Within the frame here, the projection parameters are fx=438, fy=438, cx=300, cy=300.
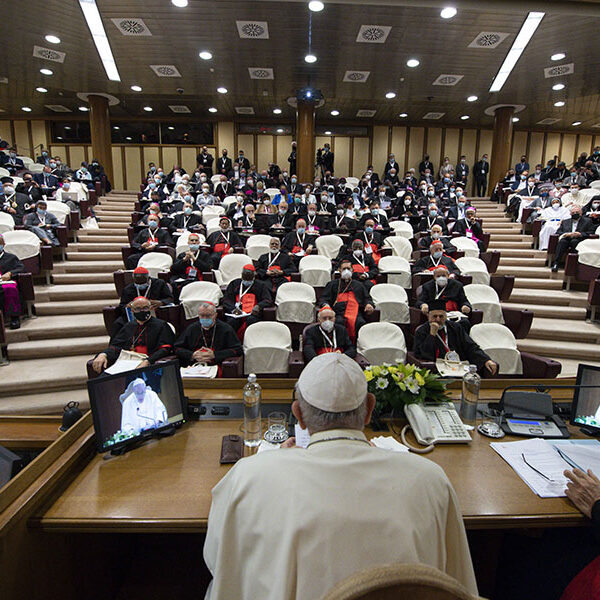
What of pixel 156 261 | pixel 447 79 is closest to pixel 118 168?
pixel 156 261

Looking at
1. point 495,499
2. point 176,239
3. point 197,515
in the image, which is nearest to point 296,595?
point 197,515

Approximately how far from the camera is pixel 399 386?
227cm

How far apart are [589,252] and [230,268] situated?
5.73 m

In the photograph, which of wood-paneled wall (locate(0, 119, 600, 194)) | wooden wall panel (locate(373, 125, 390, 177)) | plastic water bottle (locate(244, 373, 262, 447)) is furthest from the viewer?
wooden wall panel (locate(373, 125, 390, 177))

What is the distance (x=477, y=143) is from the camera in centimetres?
1791

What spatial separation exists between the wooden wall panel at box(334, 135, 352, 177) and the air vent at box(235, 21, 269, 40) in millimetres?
8843

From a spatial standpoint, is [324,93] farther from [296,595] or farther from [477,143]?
[296,595]

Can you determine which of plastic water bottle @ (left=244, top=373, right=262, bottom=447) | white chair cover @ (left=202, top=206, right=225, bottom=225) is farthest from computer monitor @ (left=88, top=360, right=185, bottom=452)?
white chair cover @ (left=202, top=206, right=225, bottom=225)

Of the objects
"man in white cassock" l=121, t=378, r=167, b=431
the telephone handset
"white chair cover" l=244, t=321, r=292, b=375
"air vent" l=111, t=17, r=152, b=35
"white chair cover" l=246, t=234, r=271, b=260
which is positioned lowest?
"white chair cover" l=244, t=321, r=292, b=375

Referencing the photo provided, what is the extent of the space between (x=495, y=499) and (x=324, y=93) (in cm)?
1337

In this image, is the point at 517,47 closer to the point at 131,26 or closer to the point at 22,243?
the point at 131,26

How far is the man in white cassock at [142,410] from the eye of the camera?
80.7 inches

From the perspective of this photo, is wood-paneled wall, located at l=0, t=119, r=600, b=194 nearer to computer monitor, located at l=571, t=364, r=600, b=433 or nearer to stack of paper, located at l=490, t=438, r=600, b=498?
computer monitor, located at l=571, t=364, r=600, b=433

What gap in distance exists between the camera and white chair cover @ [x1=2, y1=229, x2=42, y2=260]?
6809mm
